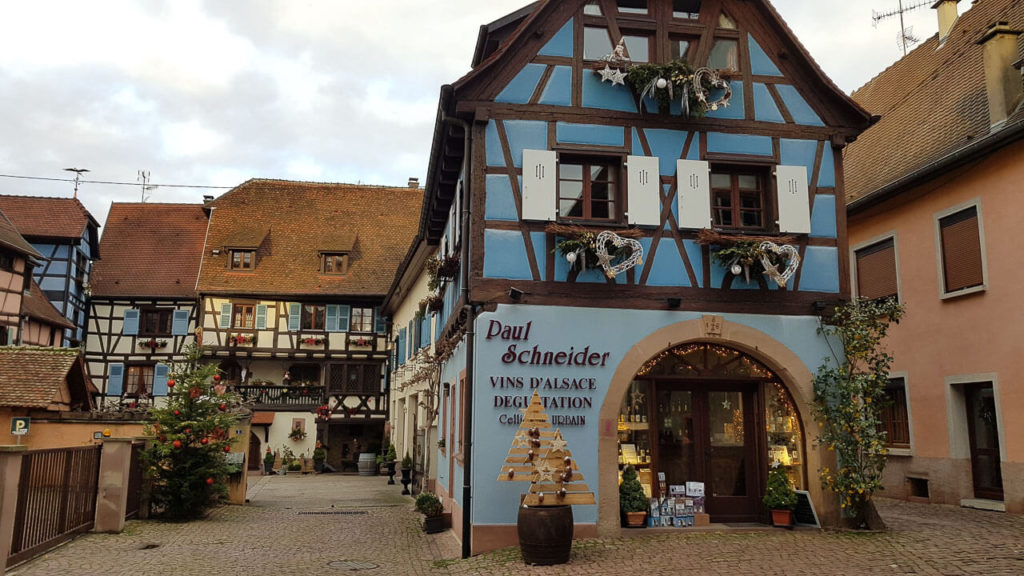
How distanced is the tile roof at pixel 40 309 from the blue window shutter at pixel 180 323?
4056mm

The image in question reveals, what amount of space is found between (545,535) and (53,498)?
644cm

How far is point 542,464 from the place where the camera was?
10.2m

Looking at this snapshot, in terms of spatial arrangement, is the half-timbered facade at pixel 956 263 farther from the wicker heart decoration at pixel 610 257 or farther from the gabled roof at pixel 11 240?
the gabled roof at pixel 11 240

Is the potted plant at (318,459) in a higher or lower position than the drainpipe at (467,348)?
lower

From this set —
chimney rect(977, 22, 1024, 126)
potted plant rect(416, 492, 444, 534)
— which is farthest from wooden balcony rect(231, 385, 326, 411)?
chimney rect(977, 22, 1024, 126)

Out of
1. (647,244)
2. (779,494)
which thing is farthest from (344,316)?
(779,494)

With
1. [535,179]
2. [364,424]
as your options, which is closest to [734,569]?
[535,179]

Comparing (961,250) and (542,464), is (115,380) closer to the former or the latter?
(542,464)

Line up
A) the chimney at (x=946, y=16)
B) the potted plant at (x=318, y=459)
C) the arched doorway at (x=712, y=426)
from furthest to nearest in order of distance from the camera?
1. the potted plant at (x=318, y=459)
2. the chimney at (x=946, y=16)
3. the arched doorway at (x=712, y=426)

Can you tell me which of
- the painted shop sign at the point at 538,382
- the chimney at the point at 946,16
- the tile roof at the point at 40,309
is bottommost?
the painted shop sign at the point at 538,382

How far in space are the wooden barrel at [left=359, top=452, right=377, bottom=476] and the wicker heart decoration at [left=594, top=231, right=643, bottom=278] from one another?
66.2 ft

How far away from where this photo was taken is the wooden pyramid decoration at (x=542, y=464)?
10.1 m

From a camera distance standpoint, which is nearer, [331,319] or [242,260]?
[331,319]

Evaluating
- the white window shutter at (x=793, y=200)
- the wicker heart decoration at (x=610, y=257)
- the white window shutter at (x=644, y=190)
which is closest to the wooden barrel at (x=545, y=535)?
the wicker heart decoration at (x=610, y=257)
